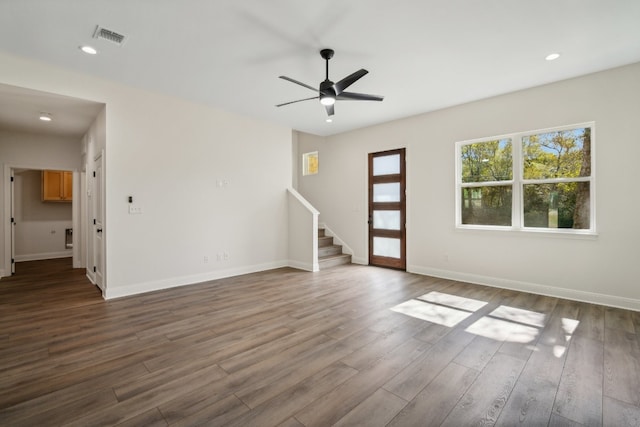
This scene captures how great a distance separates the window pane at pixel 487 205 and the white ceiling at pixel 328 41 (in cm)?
158

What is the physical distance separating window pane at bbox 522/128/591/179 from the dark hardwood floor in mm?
1838

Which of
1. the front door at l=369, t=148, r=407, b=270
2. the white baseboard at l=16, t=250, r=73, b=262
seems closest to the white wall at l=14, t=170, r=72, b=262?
the white baseboard at l=16, t=250, r=73, b=262

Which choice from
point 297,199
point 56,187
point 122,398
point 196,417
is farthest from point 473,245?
point 56,187

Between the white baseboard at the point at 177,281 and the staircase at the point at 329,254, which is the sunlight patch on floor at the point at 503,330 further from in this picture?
the white baseboard at the point at 177,281

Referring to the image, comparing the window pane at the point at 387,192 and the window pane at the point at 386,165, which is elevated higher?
the window pane at the point at 386,165

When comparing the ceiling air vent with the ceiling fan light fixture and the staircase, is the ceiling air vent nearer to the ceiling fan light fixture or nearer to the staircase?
the ceiling fan light fixture

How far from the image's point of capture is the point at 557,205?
166 inches

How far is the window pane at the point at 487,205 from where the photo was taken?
15.4 ft

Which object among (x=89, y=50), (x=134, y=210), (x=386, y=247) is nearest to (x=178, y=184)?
(x=134, y=210)

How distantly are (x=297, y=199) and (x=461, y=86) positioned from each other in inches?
143

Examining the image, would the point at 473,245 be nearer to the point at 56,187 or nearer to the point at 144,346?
the point at 144,346

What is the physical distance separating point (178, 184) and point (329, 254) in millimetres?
3535

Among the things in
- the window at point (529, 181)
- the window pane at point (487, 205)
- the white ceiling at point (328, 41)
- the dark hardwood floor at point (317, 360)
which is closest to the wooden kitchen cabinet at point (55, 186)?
the white ceiling at point (328, 41)

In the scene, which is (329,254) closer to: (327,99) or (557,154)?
(327,99)
